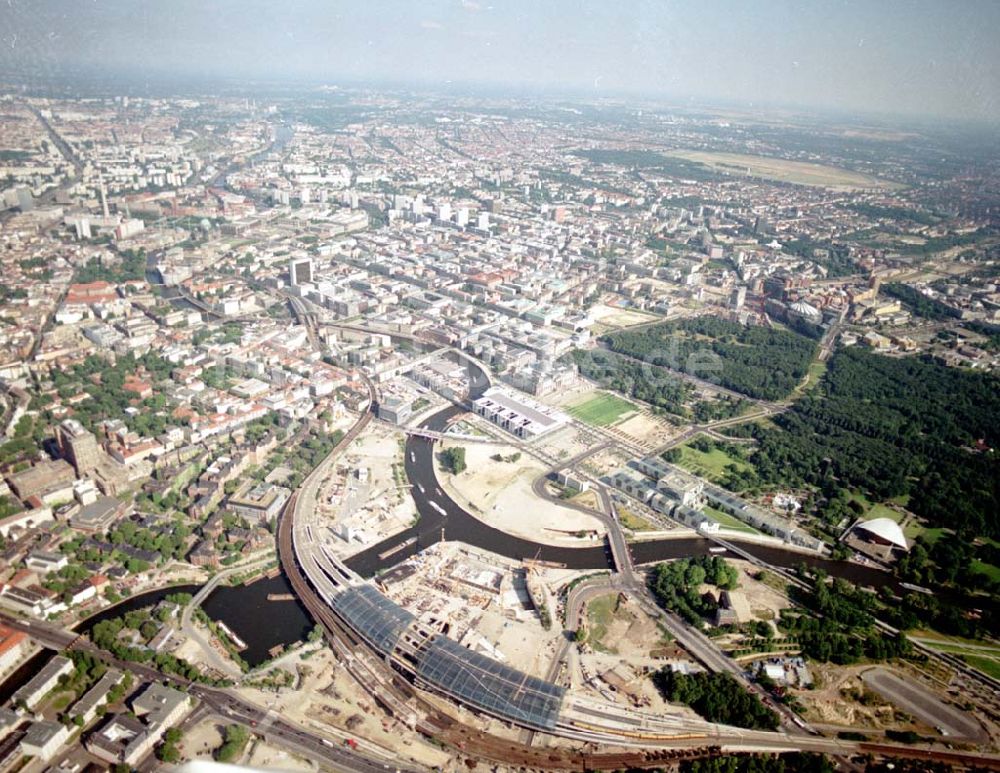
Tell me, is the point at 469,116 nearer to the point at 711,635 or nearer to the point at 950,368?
the point at 950,368

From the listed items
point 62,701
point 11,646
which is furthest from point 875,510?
point 11,646

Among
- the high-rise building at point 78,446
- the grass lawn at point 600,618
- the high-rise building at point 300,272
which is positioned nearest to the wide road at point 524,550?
the grass lawn at point 600,618

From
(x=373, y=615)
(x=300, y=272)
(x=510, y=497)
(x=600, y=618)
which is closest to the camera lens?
(x=373, y=615)

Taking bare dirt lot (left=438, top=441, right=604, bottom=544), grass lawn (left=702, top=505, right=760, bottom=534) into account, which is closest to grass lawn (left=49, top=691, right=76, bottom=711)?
bare dirt lot (left=438, top=441, right=604, bottom=544)

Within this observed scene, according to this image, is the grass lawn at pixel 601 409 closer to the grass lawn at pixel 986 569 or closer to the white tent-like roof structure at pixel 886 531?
the white tent-like roof structure at pixel 886 531

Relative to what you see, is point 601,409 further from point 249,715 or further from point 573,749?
point 249,715

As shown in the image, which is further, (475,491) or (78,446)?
(475,491)

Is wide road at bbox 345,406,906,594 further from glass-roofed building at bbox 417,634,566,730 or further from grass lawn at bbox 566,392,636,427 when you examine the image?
grass lawn at bbox 566,392,636,427
